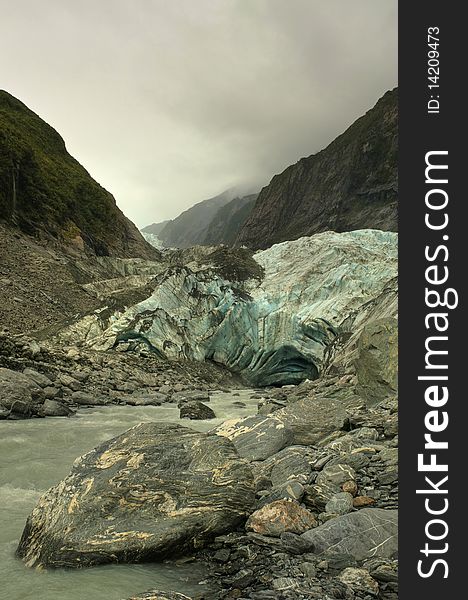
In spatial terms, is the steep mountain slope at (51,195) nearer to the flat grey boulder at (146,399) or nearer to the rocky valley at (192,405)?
the rocky valley at (192,405)

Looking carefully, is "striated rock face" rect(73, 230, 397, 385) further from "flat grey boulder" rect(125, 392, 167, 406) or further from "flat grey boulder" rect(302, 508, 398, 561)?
"flat grey boulder" rect(302, 508, 398, 561)

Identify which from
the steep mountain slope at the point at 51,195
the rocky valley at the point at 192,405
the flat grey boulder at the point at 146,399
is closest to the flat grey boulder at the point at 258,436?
the rocky valley at the point at 192,405

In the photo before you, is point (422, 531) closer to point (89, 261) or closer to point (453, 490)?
point (453, 490)

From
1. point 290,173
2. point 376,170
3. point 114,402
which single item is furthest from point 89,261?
point 290,173

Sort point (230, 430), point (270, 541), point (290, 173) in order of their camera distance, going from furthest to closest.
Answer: point (290, 173) → point (230, 430) → point (270, 541)

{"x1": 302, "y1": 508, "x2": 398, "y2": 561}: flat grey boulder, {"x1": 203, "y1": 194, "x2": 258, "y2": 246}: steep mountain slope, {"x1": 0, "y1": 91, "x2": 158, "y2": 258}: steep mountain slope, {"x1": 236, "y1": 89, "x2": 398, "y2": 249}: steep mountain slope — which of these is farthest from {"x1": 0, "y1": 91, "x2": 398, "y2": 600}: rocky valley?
{"x1": 203, "y1": 194, "x2": 258, "y2": 246}: steep mountain slope

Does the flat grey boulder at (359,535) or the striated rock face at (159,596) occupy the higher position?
the flat grey boulder at (359,535)

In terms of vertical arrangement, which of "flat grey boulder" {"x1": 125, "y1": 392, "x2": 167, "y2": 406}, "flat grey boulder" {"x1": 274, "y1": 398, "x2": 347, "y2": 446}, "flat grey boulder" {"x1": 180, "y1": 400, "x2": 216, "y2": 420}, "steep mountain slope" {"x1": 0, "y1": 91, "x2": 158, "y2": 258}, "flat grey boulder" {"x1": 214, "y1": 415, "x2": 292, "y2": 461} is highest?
"steep mountain slope" {"x1": 0, "y1": 91, "x2": 158, "y2": 258}
